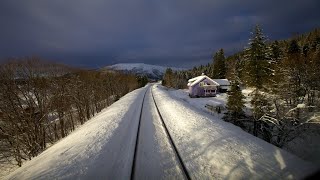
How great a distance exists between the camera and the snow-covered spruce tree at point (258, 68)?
2339cm

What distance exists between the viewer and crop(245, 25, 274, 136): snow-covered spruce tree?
2339cm

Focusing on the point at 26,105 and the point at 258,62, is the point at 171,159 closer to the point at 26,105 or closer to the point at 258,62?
the point at 26,105

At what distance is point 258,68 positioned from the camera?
78.0 feet

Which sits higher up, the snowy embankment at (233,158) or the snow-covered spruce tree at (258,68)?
the snow-covered spruce tree at (258,68)

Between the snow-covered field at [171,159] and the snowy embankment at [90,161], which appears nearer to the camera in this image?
the snow-covered field at [171,159]

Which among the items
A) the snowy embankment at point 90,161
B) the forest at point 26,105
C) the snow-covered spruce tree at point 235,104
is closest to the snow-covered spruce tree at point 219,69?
the snow-covered spruce tree at point 235,104

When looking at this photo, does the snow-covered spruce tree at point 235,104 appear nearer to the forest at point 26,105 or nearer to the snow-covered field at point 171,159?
the snow-covered field at point 171,159

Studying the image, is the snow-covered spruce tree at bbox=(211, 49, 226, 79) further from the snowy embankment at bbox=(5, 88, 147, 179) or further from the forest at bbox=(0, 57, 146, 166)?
the snowy embankment at bbox=(5, 88, 147, 179)

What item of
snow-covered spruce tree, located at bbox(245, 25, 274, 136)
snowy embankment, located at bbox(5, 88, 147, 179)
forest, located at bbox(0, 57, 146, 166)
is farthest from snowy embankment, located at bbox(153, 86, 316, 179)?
forest, located at bbox(0, 57, 146, 166)

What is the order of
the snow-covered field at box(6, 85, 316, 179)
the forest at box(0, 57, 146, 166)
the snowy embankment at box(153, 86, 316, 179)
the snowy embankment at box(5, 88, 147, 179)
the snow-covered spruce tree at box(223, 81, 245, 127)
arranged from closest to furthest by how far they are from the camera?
the snowy embankment at box(153, 86, 316, 179), the snow-covered field at box(6, 85, 316, 179), the snowy embankment at box(5, 88, 147, 179), the forest at box(0, 57, 146, 166), the snow-covered spruce tree at box(223, 81, 245, 127)

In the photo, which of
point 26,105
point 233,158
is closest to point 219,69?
point 26,105

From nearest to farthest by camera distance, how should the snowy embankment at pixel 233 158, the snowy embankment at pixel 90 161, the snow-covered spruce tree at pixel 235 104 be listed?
the snowy embankment at pixel 233 158
the snowy embankment at pixel 90 161
the snow-covered spruce tree at pixel 235 104

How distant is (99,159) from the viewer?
29.1 feet

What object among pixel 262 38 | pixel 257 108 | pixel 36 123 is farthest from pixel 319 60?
pixel 36 123
